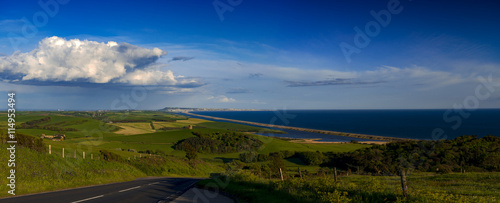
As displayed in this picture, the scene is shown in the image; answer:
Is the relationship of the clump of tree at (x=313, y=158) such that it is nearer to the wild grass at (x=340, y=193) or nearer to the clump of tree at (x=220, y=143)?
the clump of tree at (x=220, y=143)

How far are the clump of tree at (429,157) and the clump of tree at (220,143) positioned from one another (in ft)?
117

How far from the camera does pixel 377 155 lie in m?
64.1

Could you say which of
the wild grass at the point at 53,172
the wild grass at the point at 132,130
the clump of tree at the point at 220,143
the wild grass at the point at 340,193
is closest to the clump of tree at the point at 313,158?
the clump of tree at the point at 220,143

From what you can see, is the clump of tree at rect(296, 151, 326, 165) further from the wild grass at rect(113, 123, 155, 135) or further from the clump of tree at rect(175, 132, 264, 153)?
the wild grass at rect(113, 123, 155, 135)

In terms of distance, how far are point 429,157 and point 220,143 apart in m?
63.7

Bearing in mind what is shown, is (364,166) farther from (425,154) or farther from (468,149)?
(468,149)

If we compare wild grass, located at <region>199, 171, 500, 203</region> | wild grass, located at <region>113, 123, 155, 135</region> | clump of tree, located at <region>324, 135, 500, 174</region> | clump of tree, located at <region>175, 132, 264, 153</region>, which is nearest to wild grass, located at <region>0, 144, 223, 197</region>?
wild grass, located at <region>199, 171, 500, 203</region>

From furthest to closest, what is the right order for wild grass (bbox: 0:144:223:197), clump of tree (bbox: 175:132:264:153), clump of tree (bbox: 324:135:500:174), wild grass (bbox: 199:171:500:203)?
clump of tree (bbox: 175:132:264:153) < clump of tree (bbox: 324:135:500:174) < wild grass (bbox: 0:144:223:197) < wild grass (bbox: 199:171:500:203)

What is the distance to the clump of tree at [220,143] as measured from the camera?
310 ft

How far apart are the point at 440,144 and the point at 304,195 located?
68.0 m

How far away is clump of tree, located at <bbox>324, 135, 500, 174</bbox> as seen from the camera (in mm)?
49750

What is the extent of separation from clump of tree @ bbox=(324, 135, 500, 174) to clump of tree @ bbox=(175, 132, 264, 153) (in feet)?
117

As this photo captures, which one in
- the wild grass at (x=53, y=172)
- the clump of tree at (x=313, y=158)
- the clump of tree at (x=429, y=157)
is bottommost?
the clump of tree at (x=313, y=158)

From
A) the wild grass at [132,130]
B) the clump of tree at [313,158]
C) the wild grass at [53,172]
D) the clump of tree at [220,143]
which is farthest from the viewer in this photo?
the wild grass at [132,130]
